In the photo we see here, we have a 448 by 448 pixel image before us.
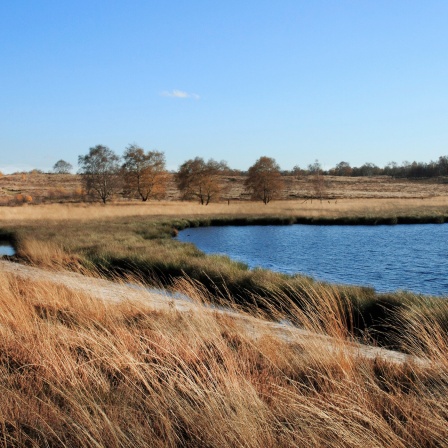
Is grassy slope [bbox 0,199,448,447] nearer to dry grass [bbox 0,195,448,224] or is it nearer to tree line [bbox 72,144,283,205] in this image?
dry grass [bbox 0,195,448,224]

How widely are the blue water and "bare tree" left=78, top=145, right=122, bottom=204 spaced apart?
21.8 meters

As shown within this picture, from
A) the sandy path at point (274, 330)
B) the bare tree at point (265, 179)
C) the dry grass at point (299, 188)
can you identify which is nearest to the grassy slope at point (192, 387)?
the sandy path at point (274, 330)

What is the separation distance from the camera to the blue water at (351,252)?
15.5 metres

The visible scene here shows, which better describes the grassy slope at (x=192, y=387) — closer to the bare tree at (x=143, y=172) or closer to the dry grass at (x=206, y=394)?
the dry grass at (x=206, y=394)

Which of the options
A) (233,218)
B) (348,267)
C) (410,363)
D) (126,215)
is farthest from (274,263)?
(126,215)

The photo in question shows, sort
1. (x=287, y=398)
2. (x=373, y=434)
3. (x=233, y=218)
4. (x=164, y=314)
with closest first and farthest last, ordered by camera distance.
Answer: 1. (x=373, y=434)
2. (x=287, y=398)
3. (x=164, y=314)
4. (x=233, y=218)

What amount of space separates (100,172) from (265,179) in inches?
743

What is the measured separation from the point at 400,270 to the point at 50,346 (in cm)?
1459

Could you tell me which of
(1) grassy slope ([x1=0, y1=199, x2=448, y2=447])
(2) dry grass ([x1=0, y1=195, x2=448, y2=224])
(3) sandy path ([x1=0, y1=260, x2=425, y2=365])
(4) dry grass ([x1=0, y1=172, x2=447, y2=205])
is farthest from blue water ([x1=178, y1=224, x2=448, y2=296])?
(4) dry grass ([x1=0, y1=172, x2=447, y2=205])

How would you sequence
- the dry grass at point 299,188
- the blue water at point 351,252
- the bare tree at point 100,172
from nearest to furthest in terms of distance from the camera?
the blue water at point 351,252 < the bare tree at point 100,172 < the dry grass at point 299,188

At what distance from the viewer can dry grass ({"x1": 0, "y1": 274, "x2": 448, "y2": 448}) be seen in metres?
2.98

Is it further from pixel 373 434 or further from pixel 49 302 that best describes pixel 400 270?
pixel 373 434

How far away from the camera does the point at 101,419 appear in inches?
127

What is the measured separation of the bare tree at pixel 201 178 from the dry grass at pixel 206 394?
49.9 metres
